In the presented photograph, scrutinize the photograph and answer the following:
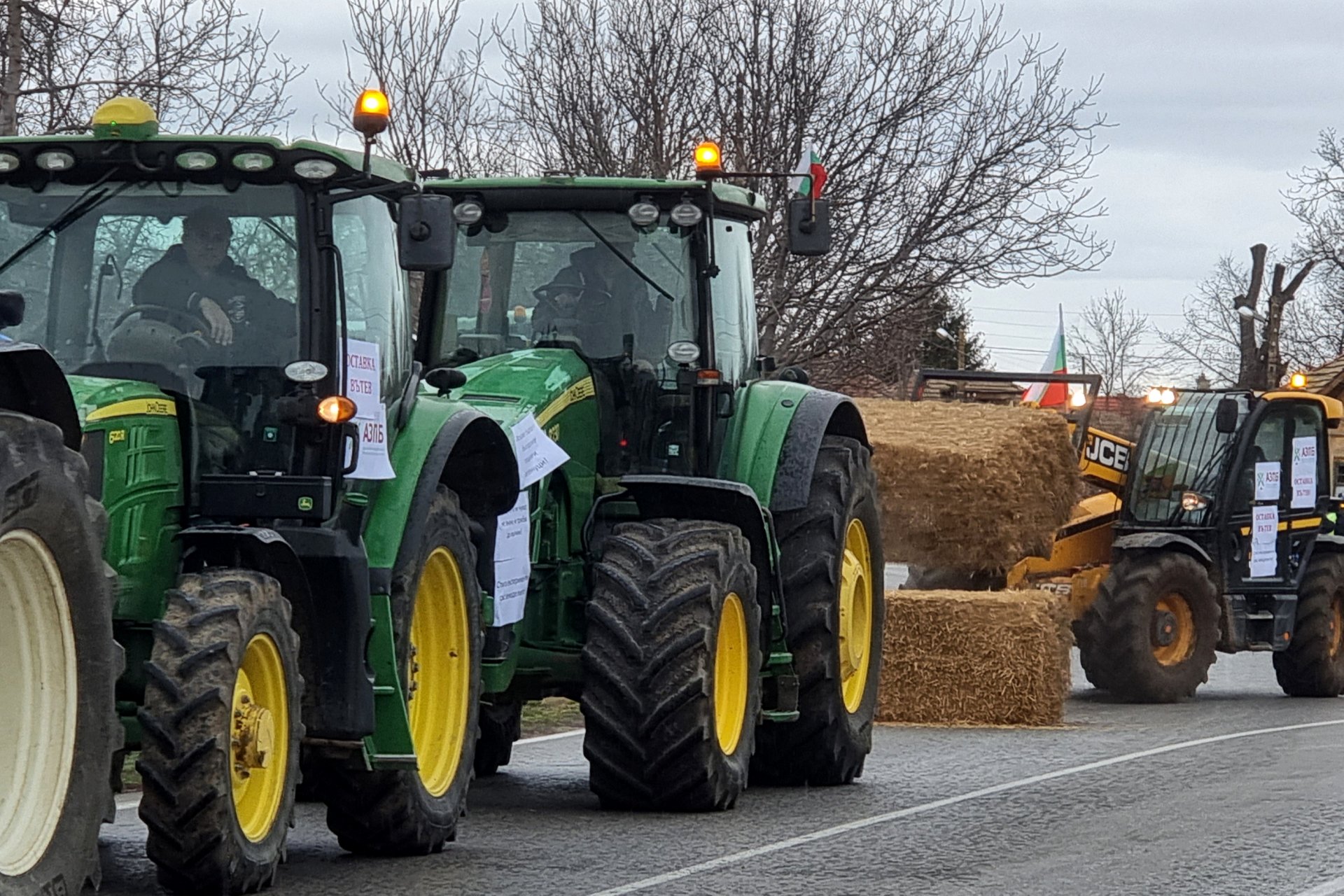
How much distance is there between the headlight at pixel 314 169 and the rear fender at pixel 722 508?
2692 mm

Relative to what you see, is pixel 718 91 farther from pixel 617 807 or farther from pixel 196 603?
pixel 196 603

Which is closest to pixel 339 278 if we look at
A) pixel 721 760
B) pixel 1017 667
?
pixel 721 760

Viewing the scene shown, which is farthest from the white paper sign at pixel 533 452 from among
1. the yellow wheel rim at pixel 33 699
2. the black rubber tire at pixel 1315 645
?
the black rubber tire at pixel 1315 645

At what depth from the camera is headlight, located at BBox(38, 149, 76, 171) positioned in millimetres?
7367

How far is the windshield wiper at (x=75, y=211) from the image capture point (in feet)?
24.3

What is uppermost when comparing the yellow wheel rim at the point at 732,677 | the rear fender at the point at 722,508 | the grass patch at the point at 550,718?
the rear fender at the point at 722,508

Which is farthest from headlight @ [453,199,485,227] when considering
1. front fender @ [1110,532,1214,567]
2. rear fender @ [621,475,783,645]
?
front fender @ [1110,532,1214,567]

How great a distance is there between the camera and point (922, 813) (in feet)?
31.2

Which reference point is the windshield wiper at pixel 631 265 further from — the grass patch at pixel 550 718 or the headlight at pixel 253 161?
the grass patch at pixel 550 718

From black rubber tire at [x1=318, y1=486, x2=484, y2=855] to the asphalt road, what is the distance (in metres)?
0.08

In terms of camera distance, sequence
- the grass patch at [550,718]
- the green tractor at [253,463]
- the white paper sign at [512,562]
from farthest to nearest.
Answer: the grass patch at [550,718], the white paper sign at [512,562], the green tractor at [253,463]

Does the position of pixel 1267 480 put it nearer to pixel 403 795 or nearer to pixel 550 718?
pixel 550 718

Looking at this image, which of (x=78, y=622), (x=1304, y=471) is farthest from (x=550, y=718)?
(x=78, y=622)

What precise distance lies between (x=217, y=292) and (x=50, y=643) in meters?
1.79
